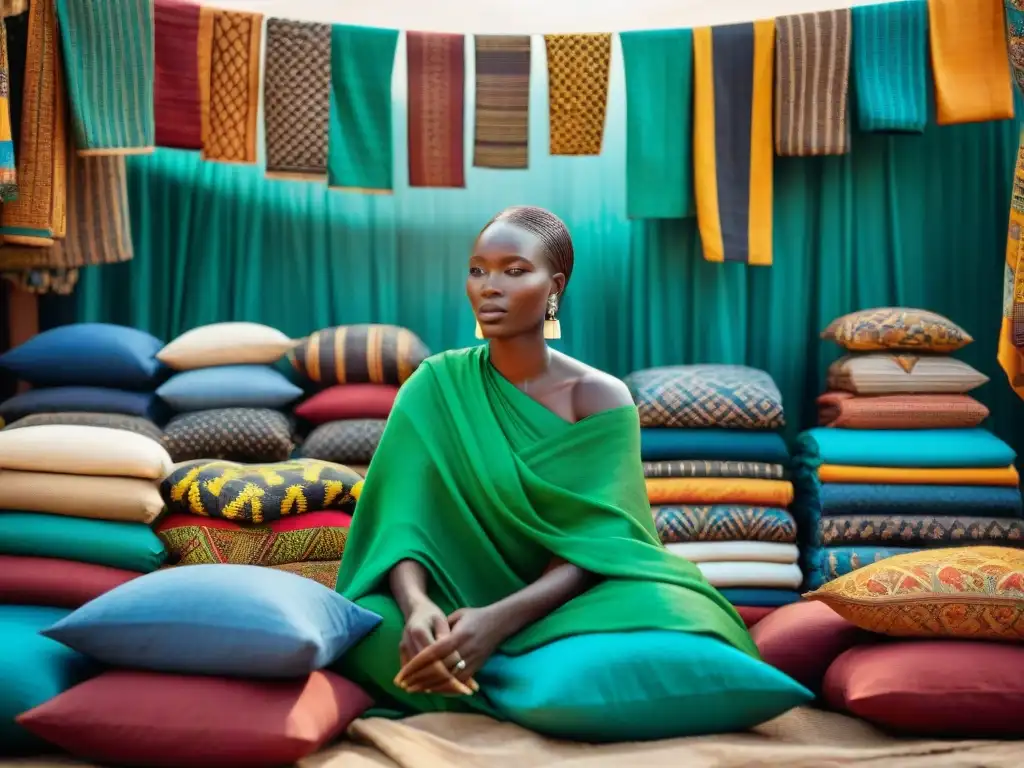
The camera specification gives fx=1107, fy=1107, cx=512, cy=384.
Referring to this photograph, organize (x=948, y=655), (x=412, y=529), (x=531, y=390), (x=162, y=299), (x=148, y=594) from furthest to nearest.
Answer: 1. (x=162, y=299)
2. (x=531, y=390)
3. (x=412, y=529)
4. (x=948, y=655)
5. (x=148, y=594)

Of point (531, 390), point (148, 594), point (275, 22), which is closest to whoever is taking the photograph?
point (148, 594)

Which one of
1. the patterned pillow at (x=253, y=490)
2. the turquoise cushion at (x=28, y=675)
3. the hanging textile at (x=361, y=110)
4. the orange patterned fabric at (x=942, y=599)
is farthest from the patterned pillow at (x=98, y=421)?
the orange patterned fabric at (x=942, y=599)

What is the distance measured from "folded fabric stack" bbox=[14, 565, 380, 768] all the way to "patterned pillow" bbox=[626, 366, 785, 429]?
2175mm

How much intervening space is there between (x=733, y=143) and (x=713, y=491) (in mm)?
1510

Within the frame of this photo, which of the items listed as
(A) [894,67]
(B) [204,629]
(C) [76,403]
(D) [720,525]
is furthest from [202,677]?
(A) [894,67]

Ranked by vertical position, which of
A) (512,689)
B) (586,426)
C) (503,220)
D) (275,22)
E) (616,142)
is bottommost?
(512,689)

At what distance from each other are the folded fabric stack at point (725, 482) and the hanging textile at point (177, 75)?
2.18 metres

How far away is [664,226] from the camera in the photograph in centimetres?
509

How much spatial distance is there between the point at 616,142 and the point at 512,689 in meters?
3.30

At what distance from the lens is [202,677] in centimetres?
237

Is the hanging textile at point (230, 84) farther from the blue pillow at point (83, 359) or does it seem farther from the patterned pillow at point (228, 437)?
the patterned pillow at point (228, 437)

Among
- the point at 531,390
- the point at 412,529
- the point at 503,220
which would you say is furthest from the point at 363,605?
the point at 503,220

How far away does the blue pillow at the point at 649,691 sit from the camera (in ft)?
7.97

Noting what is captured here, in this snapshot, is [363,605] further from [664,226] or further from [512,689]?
[664,226]
